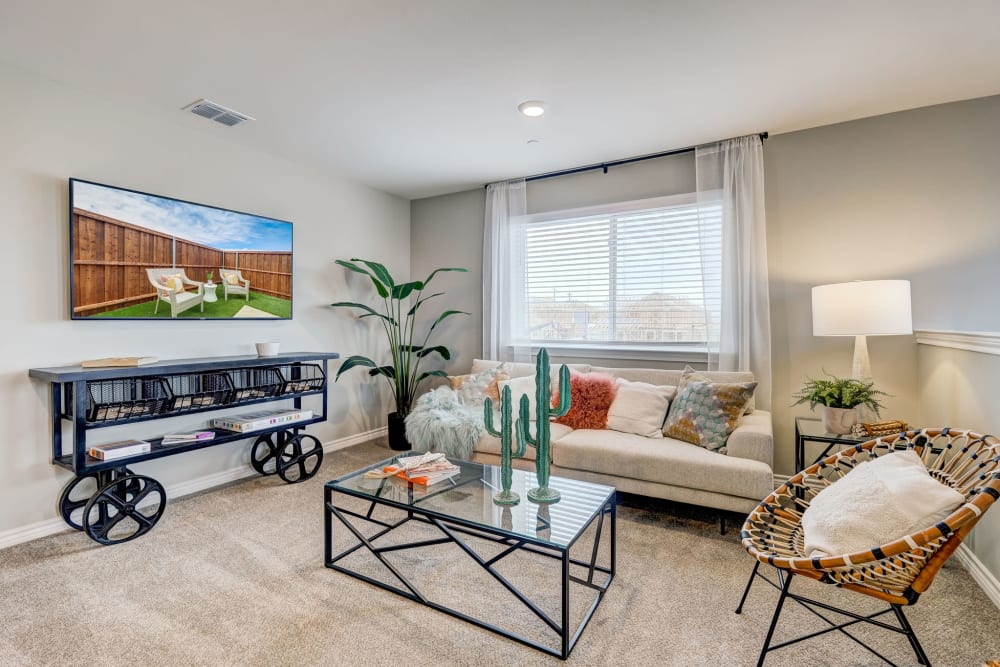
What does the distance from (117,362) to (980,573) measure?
13.8 ft

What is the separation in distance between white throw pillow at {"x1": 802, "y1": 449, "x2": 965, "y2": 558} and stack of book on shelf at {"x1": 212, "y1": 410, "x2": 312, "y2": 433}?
2971mm

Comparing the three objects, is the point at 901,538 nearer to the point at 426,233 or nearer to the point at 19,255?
the point at 19,255

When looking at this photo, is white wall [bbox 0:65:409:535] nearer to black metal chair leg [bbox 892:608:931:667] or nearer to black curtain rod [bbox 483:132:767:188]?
black curtain rod [bbox 483:132:767:188]

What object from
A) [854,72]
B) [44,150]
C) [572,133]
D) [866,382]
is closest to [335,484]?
[44,150]

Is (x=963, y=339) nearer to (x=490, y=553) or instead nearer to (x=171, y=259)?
(x=490, y=553)

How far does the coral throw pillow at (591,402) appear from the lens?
3.24m

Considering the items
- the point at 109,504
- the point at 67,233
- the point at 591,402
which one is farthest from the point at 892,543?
the point at 67,233

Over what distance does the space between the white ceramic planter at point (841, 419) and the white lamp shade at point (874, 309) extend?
42cm

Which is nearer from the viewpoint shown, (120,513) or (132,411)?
(120,513)

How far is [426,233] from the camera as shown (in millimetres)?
4949

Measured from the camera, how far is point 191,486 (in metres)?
3.19

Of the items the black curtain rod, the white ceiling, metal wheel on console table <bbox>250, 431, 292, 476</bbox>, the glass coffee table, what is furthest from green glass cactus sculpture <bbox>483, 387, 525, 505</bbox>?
the black curtain rod

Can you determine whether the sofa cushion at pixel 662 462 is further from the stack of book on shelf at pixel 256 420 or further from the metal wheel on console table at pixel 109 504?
the metal wheel on console table at pixel 109 504

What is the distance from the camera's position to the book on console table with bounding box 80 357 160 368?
251cm
